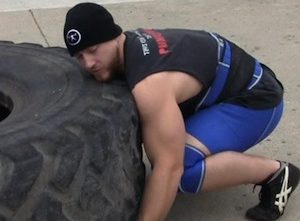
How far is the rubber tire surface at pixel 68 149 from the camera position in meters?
2.30

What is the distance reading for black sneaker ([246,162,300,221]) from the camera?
3.21 meters

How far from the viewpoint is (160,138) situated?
2709 mm

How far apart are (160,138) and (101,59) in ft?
1.23

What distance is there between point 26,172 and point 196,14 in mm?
3886

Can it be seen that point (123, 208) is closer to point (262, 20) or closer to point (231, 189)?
point (231, 189)

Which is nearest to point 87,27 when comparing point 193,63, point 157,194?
point 193,63

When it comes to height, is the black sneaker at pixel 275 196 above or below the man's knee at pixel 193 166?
below

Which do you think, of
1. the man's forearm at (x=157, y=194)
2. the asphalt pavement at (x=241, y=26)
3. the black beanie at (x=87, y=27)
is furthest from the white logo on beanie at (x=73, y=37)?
the asphalt pavement at (x=241, y=26)

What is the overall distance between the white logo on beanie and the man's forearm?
0.54 meters

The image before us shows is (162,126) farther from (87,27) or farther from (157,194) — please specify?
(87,27)

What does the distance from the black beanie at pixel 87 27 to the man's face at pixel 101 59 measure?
25 millimetres

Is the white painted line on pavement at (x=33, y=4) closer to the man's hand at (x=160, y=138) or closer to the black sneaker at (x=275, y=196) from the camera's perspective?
the black sneaker at (x=275, y=196)

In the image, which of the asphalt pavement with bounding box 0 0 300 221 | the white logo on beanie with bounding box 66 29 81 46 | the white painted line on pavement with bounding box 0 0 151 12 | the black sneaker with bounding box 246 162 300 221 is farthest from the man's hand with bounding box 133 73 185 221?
the white painted line on pavement with bounding box 0 0 151 12

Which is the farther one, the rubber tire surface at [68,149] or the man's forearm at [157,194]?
the man's forearm at [157,194]
